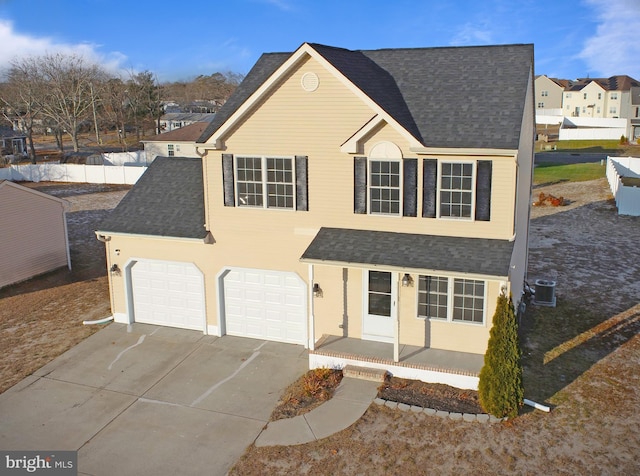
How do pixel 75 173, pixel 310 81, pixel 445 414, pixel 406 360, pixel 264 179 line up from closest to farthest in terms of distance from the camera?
pixel 445 414, pixel 406 360, pixel 310 81, pixel 264 179, pixel 75 173

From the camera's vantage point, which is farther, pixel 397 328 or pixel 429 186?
pixel 429 186

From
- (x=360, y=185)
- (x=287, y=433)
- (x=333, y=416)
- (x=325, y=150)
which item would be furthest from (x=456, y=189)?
(x=287, y=433)

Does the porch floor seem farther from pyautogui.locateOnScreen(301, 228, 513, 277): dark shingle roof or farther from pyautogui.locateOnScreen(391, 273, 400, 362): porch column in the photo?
pyautogui.locateOnScreen(301, 228, 513, 277): dark shingle roof

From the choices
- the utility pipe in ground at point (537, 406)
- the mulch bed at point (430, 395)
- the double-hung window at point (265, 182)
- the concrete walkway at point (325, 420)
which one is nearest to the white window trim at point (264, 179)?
the double-hung window at point (265, 182)

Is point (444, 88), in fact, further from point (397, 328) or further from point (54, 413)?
point (54, 413)

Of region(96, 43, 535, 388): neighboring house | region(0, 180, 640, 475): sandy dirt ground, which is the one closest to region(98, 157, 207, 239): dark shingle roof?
region(96, 43, 535, 388): neighboring house
